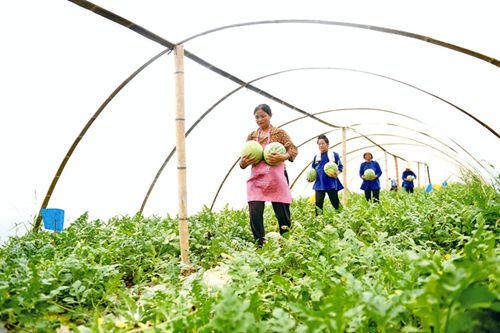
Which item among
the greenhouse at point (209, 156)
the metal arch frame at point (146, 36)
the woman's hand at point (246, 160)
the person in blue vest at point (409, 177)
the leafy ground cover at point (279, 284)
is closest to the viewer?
the leafy ground cover at point (279, 284)

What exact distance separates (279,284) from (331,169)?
4.90 metres

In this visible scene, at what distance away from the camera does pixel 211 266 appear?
4598 mm

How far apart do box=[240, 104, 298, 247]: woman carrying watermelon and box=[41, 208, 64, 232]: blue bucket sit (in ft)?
9.77

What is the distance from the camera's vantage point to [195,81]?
616 centimetres

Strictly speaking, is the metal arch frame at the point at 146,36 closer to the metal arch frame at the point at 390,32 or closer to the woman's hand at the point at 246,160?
the metal arch frame at the point at 390,32

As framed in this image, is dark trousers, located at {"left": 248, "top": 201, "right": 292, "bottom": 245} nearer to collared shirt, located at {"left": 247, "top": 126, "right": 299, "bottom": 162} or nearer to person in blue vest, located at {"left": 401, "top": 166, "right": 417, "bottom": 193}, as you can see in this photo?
collared shirt, located at {"left": 247, "top": 126, "right": 299, "bottom": 162}

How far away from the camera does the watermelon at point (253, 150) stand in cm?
475

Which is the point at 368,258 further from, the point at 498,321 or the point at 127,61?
the point at 127,61

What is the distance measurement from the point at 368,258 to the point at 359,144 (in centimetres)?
1421

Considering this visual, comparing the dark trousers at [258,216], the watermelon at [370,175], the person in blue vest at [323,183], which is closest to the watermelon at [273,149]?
the dark trousers at [258,216]

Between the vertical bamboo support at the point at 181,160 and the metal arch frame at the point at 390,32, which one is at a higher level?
the metal arch frame at the point at 390,32

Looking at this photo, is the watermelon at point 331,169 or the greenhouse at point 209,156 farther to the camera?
the watermelon at point 331,169

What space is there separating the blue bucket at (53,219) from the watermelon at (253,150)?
3056 mm

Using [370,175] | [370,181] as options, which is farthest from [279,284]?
[370,181]
